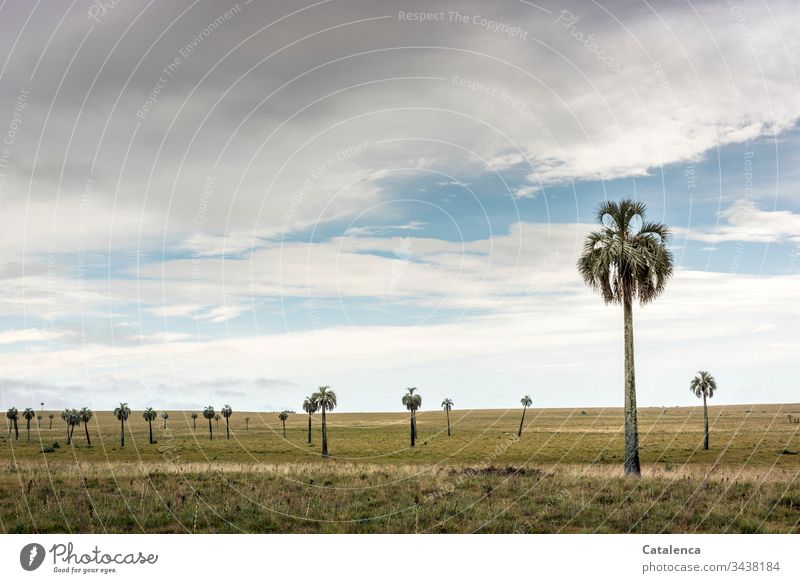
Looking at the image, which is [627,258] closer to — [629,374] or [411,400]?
[629,374]

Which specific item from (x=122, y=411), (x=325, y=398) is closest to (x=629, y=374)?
(x=325, y=398)

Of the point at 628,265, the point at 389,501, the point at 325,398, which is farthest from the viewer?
the point at 325,398

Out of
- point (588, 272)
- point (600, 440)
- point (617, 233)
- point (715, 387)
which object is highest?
point (617, 233)

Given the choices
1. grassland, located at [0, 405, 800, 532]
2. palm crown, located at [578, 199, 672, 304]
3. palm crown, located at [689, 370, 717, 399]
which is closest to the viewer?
grassland, located at [0, 405, 800, 532]

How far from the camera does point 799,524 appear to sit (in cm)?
1581

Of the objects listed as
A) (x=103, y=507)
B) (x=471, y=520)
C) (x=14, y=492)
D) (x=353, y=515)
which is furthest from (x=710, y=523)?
(x=14, y=492)

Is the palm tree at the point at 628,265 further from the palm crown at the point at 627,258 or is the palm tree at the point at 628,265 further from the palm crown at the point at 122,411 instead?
the palm crown at the point at 122,411

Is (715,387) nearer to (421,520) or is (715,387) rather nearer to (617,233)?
(617,233)

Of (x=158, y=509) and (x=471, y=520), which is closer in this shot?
(x=471, y=520)

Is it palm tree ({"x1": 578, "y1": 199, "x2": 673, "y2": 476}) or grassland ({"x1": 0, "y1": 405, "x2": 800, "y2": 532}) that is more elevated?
palm tree ({"x1": 578, "y1": 199, "x2": 673, "y2": 476})

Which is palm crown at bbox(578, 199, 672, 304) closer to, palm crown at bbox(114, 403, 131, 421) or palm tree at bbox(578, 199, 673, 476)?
palm tree at bbox(578, 199, 673, 476)

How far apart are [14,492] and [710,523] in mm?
20885

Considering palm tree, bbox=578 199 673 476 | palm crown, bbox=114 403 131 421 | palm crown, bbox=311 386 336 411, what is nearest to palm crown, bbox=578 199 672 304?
palm tree, bbox=578 199 673 476

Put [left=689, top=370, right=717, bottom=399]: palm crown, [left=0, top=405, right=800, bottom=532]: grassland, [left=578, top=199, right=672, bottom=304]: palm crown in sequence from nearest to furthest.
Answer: [left=0, top=405, right=800, bottom=532]: grassland, [left=578, top=199, right=672, bottom=304]: palm crown, [left=689, top=370, right=717, bottom=399]: palm crown
